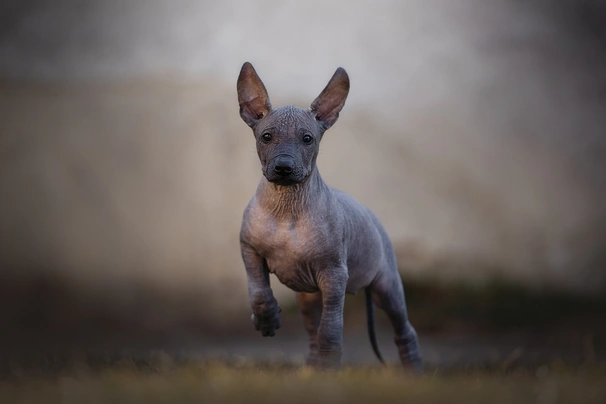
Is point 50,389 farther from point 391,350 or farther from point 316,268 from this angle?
point 391,350

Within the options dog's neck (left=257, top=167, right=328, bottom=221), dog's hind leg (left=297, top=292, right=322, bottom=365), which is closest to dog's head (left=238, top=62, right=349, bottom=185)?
dog's neck (left=257, top=167, right=328, bottom=221)

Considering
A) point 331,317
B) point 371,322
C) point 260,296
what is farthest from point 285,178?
point 371,322

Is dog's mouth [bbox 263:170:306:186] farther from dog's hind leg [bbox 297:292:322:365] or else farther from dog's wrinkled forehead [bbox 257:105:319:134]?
dog's hind leg [bbox 297:292:322:365]

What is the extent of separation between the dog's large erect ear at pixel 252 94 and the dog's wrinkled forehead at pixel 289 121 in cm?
13

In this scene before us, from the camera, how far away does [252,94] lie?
5.83m

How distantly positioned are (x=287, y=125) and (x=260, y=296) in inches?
44.2

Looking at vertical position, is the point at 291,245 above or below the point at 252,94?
below

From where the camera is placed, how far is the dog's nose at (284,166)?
5.32 metres

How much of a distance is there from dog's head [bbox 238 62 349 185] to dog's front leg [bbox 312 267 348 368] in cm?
70

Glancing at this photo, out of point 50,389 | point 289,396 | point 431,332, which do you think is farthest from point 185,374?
point 431,332

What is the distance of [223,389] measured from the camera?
404cm

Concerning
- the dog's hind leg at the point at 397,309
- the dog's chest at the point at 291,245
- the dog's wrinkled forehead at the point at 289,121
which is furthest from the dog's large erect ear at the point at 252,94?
the dog's hind leg at the point at 397,309

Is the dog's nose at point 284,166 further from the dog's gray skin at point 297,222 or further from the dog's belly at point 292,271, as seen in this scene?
the dog's belly at point 292,271

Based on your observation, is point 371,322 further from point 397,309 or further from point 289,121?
point 289,121
